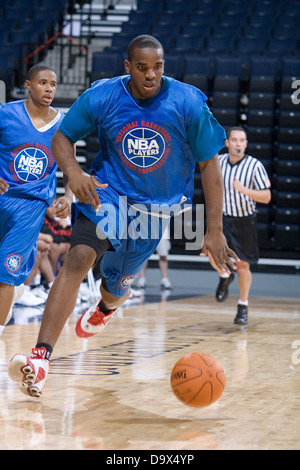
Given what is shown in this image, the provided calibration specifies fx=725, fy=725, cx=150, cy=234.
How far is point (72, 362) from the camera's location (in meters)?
4.38

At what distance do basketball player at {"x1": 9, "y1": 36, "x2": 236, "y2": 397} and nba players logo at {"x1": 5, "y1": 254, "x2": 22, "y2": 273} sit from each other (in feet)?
2.40

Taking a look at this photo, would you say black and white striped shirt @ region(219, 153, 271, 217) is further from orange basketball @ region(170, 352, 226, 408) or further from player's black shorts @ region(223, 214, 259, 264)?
orange basketball @ region(170, 352, 226, 408)

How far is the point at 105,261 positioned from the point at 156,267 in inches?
353

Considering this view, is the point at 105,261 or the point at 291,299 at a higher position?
the point at 105,261

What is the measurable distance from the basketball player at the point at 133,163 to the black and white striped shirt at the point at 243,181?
3.67 metres

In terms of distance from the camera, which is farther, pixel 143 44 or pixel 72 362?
pixel 72 362

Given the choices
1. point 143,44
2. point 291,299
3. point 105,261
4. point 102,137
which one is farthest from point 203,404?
point 291,299

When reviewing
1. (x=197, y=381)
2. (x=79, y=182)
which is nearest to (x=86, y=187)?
(x=79, y=182)

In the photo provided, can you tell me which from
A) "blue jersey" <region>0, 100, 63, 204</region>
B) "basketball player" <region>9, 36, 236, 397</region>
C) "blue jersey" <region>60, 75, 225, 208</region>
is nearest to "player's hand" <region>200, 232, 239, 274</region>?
"basketball player" <region>9, 36, 236, 397</region>

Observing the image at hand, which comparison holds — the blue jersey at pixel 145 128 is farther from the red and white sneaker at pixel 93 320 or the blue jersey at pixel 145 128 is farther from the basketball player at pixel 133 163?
the red and white sneaker at pixel 93 320

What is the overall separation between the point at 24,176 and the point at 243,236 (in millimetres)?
3400

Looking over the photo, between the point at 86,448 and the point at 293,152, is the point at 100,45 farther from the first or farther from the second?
the point at 86,448

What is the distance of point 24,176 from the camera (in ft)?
14.1

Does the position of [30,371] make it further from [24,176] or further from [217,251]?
[24,176]
